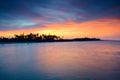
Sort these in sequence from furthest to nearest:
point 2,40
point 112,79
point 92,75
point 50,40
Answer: point 50,40 < point 2,40 < point 92,75 < point 112,79

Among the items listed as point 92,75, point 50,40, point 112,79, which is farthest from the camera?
point 50,40

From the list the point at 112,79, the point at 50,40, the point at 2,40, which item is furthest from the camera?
the point at 50,40

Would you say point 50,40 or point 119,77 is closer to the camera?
point 119,77

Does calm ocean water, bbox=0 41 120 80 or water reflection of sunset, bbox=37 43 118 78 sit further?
water reflection of sunset, bbox=37 43 118 78

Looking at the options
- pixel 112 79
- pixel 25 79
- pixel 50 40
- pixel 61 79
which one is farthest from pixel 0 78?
pixel 50 40

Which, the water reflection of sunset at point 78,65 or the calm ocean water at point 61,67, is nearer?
the calm ocean water at point 61,67

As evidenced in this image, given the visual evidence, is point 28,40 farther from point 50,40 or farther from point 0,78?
point 0,78

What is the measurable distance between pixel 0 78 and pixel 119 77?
10656mm

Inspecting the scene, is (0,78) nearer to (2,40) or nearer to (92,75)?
(92,75)

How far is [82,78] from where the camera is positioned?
15812mm

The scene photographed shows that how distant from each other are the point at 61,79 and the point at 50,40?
543ft

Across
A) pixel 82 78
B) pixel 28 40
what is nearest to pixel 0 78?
pixel 82 78

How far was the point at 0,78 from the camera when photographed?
15297 millimetres

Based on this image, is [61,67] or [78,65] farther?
[78,65]
